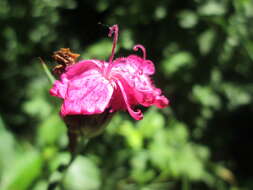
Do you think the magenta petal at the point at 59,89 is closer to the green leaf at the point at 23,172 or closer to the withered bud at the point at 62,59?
the withered bud at the point at 62,59

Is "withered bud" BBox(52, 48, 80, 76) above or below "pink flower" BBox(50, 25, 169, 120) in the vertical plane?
above

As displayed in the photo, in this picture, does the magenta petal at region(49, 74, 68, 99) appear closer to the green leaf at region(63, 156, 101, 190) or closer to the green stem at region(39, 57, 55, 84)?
the green stem at region(39, 57, 55, 84)

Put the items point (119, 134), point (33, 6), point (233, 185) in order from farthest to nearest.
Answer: point (233, 185)
point (33, 6)
point (119, 134)

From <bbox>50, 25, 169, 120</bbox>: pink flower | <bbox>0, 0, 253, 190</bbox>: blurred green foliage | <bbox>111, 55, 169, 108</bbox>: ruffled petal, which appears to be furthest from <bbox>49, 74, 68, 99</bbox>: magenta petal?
<bbox>0, 0, 253, 190</bbox>: blurred green foliage

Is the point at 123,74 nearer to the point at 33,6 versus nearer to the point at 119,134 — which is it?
the point at 119,134

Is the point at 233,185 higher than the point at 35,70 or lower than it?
lower

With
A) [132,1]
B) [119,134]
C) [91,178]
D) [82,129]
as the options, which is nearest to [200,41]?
[132,1]

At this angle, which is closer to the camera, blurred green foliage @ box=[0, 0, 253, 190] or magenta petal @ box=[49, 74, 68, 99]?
magenta petal @ box=[49, 74, 68, 99]

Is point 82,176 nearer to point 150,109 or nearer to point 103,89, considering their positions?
point 150,109

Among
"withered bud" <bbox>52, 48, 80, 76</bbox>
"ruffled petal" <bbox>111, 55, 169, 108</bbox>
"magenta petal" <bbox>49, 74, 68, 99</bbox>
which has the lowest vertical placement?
"ruffled petal" <bbox>111, 55, 169, 108</bbox>
